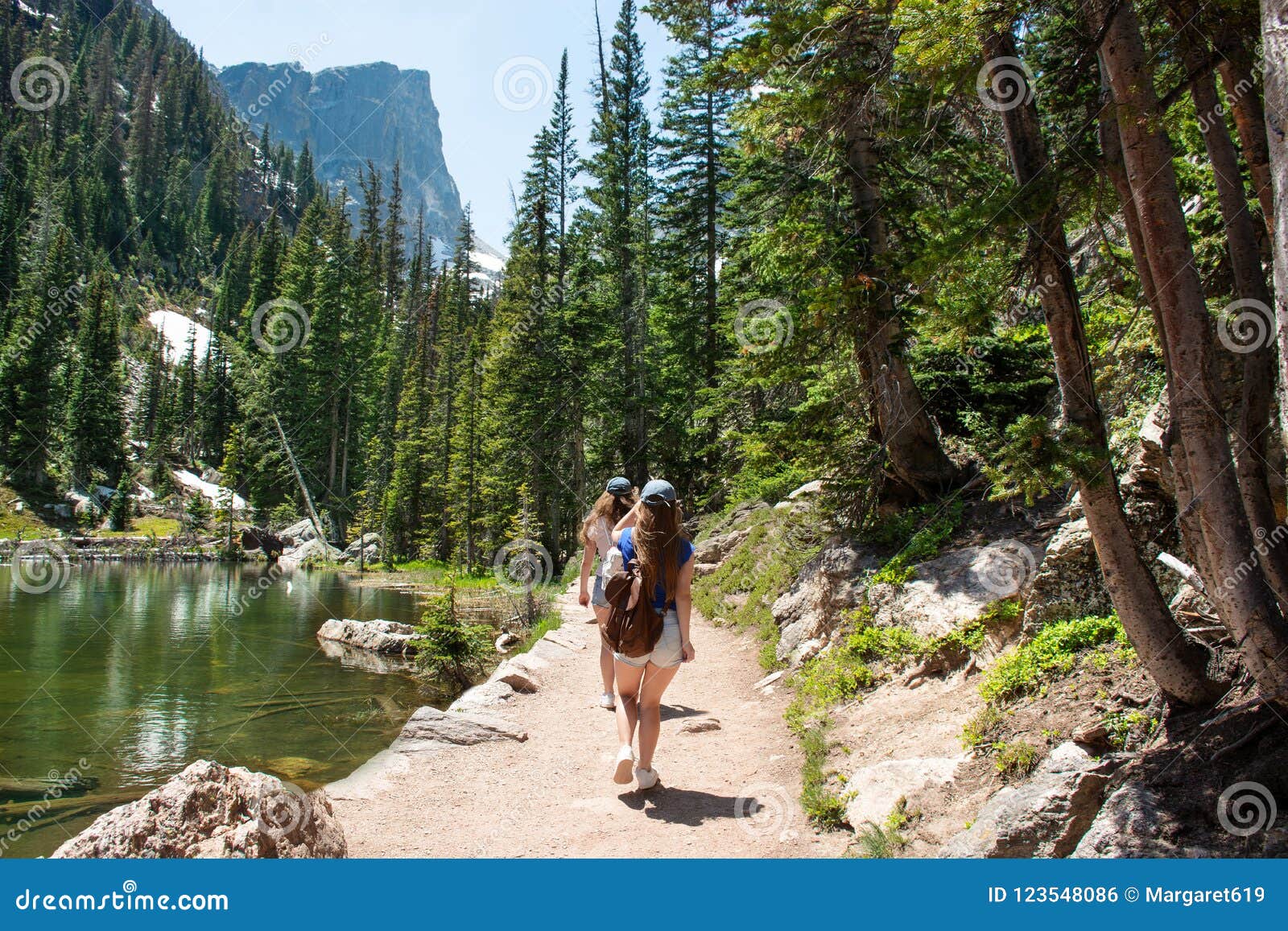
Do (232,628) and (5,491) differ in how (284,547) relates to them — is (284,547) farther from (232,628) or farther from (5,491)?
(232,628)

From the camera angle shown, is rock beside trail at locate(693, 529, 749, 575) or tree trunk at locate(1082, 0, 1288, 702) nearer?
tree trunk at locate(1082, 0, 1288, 702)

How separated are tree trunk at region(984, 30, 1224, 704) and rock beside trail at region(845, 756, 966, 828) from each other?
1.27m

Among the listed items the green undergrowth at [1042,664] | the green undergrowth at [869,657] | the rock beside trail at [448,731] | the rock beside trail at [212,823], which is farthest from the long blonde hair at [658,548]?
the rock beside trail at [448,731]

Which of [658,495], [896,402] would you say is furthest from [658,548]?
[896,402]

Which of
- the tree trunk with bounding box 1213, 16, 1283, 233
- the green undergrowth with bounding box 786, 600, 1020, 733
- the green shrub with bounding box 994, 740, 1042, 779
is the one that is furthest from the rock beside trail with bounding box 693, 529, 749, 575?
the tree trunk with bounding box 1213, 16, 1283, 233

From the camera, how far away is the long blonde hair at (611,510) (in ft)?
23.3

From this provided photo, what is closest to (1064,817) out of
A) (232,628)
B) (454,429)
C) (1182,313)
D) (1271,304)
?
(1182,313)

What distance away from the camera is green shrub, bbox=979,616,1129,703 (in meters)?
4.83

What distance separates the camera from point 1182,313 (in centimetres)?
379

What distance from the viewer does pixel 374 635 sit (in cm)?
1714

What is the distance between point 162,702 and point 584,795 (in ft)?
33.1

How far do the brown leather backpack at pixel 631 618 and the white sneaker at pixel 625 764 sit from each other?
0.71 m

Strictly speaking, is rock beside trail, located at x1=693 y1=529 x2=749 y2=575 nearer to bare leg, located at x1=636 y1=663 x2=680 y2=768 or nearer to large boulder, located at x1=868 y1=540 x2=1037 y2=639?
large boulder, located at x1=868 y1=540 x2=1037 y2=639

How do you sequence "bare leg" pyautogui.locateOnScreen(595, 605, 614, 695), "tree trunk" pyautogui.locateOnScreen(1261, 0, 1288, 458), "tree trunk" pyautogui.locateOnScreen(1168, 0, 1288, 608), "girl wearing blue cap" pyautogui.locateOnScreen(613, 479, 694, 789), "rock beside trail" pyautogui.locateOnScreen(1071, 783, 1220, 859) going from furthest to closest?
"bare leg" pyautogui.locateOnScreen(595, 605, 614, 695) < "girl wearing blue cap" pyautogui.locateOnScreen(613, 479, 694, 789) < "tree trunk" pyautogui.locateOnScreen(1168, 0, 1288, 608) < "rock beside trail" pyautogui.locateOnScreen(1071, 783, 1220, 859) < "tree trunk" pyautogui.locateOnScreen(1261, 0, 1288, 458)
